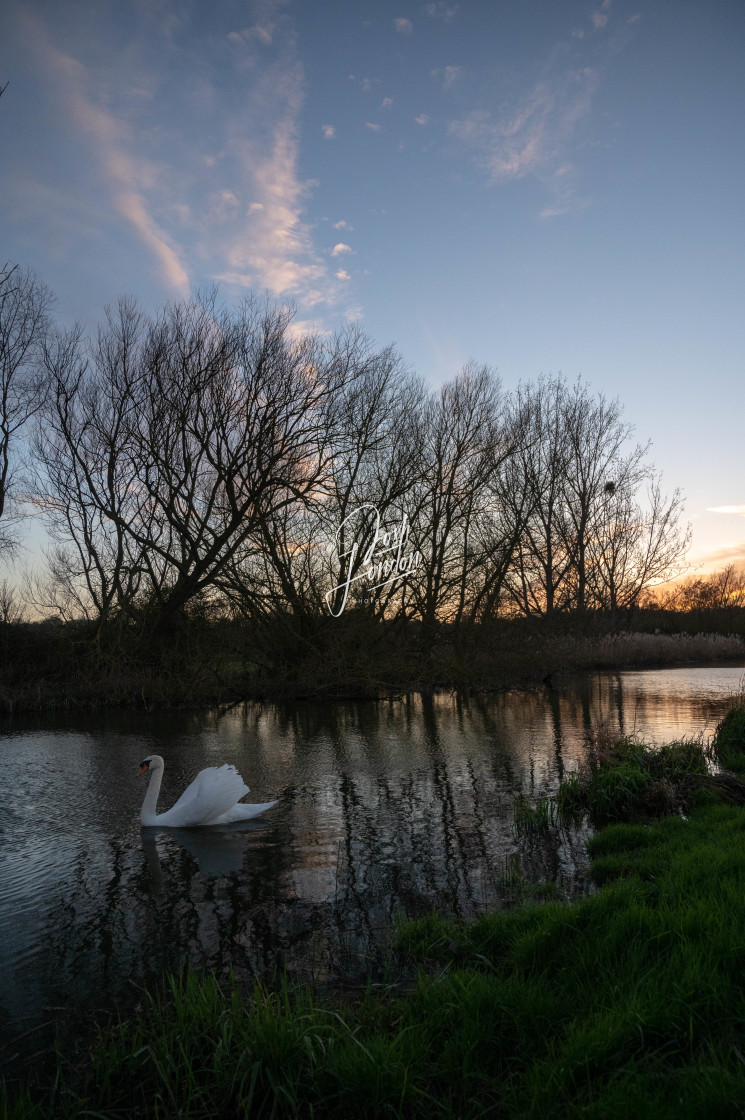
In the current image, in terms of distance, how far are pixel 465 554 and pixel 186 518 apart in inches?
351

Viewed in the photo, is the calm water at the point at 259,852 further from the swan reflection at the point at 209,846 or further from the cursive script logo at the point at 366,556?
the cursive script logo at the point at 366,556

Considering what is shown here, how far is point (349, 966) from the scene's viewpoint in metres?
3.76

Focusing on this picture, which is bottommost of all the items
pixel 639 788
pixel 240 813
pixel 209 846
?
pixel 209 846

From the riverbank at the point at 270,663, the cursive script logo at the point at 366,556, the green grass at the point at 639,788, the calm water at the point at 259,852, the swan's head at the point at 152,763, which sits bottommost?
the calm water at the point at 259,852

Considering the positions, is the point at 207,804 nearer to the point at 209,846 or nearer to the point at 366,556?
the point at 209,846

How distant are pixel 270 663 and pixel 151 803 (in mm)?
12827

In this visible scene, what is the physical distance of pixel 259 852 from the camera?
6129 millimetres

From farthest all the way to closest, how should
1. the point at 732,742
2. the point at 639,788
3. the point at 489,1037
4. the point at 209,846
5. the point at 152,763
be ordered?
the point at 732,742
the point at 152,763
the point at 639,788
the point at 209,846
the point at 489,1037

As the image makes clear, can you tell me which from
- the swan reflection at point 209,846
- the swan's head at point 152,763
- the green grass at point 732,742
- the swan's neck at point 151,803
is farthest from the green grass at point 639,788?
the swan's head at point 152,763

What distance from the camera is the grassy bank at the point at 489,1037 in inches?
91.6

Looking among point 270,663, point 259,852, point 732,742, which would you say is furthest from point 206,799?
point 270,663

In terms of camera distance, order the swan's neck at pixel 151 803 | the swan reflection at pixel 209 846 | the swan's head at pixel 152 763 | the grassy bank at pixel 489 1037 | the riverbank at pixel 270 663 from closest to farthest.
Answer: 1. the grassy bank at pixel 489 1037
2. the swan reflection at pixel 209 846
3. the swan's neck at pixel 151 803
4. the swan's head at pixel 152 763
5. the riverbank at pixel 270 663

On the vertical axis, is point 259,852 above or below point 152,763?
below

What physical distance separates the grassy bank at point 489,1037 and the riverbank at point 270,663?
14982 millimetres
